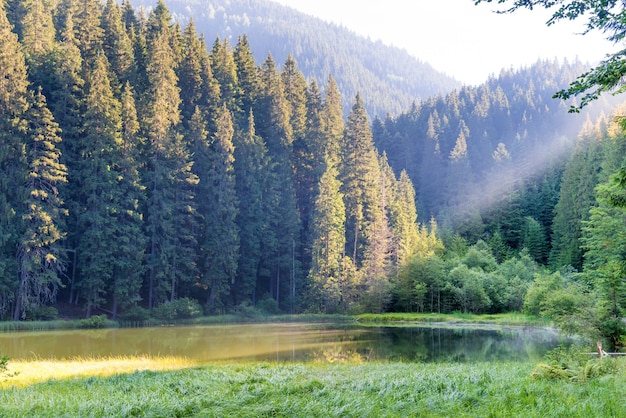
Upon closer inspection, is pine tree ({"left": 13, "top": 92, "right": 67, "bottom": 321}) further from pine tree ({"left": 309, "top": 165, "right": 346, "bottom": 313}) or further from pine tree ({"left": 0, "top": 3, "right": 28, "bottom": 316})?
pine tree ({"left": 309, "top": 165, "right": 346, "bottom": 313})

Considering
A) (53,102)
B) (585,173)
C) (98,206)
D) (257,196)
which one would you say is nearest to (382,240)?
(257,196)

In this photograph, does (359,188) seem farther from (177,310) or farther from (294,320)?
(177,310)

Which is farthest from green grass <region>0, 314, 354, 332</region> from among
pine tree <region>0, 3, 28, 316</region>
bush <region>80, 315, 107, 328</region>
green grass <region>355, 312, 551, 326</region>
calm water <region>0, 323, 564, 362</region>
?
pine tree <region>0, 3, 28, 316</region>

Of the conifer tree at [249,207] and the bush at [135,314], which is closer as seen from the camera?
the bush at [135,314]

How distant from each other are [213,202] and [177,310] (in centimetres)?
1160

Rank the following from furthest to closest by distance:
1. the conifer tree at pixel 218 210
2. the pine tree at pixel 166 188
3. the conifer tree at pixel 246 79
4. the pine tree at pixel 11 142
A: the conifer tree at pixel 246 79 < the conifer tree at pixel 218 210 < the pine tree at pixel 166 188 < the pine tree at pixel 11 142

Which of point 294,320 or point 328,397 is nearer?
point 328,397

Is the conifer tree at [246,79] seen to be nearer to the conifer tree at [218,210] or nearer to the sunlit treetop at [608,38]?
the conifer tree at [218,210]

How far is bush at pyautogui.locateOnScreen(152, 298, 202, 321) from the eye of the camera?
1638 inches

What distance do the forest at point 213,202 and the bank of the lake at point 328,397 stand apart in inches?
552

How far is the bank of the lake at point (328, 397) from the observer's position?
7887 millimetres

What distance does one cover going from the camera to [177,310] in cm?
4272

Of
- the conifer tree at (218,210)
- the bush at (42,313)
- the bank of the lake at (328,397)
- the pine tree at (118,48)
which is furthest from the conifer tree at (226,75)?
the bank of the lake at (328,397)

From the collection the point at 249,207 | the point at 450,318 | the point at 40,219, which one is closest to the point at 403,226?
the point at 450,318
